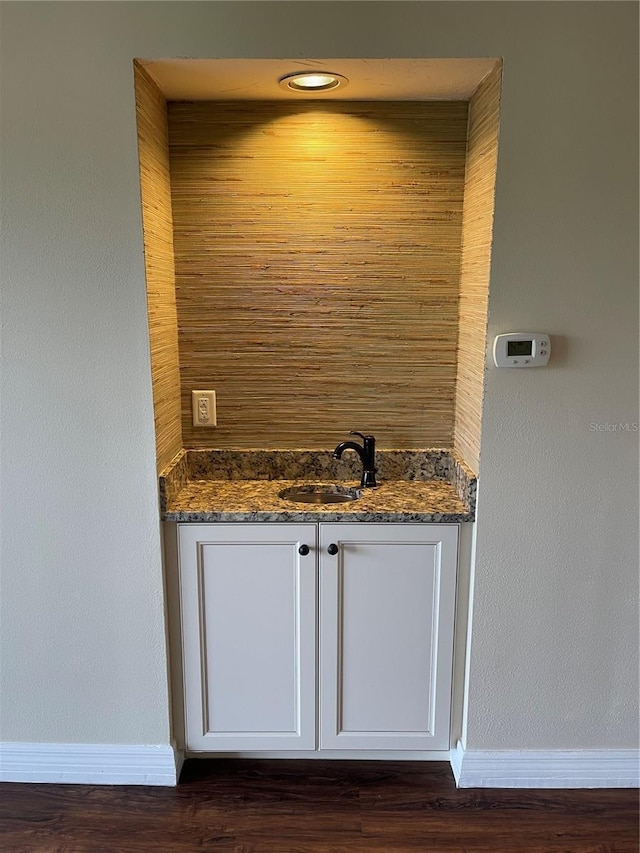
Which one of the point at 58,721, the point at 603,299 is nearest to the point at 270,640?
the point at 58,721

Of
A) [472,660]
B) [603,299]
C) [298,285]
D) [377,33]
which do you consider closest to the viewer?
[377,33]

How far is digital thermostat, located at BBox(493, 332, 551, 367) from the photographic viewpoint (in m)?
1.77

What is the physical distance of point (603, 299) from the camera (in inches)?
70.0

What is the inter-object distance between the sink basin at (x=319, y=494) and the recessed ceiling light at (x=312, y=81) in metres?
1.26

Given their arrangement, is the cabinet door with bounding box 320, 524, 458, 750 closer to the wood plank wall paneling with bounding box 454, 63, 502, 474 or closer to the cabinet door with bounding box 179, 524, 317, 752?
the cabinet door with bounding box 179, 524, 317, 752

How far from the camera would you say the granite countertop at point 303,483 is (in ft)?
6.26

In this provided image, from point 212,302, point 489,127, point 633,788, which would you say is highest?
point 489,127

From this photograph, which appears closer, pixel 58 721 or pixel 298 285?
pixel 58 721

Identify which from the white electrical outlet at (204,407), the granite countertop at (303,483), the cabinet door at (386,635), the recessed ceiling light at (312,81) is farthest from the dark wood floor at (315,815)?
the recessed ceiling light at (312,81)

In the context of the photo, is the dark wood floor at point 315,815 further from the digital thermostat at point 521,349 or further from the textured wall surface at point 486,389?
the digital thermostat at point 521,349

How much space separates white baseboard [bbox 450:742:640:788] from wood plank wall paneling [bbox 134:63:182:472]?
1.38 m

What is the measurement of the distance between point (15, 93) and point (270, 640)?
1736 mm

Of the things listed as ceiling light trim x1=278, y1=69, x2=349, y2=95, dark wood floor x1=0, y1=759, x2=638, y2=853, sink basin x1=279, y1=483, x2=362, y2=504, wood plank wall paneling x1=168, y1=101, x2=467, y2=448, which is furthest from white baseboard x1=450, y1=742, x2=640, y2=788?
ceiling light trim x1=278, y1=69, x2=349, y2=95

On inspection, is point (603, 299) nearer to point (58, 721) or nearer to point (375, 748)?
point (375, 748)
